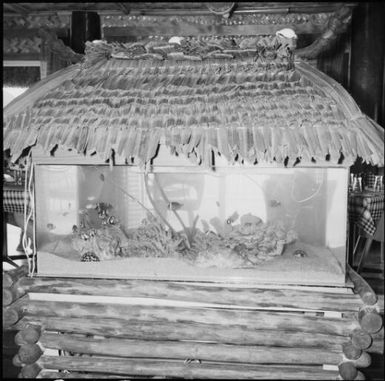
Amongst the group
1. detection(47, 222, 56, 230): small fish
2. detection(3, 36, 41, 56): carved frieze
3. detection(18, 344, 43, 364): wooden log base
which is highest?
detection(3, 36, 41, 56): carved frieze

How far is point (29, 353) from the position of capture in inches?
121

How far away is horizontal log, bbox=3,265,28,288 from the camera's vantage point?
3.12 meters

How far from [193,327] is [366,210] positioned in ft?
9.99

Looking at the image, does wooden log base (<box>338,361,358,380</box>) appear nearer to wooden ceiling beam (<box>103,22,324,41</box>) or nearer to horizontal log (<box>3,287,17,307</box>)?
horizontal log (<box>3,287,17,307</box>)

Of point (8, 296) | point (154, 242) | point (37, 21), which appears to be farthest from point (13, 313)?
point (37, 21)

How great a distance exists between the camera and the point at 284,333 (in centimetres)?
294

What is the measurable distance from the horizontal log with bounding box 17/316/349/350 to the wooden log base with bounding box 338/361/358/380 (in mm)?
141

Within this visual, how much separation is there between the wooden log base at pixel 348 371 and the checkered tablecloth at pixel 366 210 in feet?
7.70

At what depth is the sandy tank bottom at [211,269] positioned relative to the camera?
9.75ft

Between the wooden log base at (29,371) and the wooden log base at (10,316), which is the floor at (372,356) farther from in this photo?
the wooden log base at (10,316)

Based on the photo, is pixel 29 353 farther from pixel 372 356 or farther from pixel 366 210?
pixel 366 210

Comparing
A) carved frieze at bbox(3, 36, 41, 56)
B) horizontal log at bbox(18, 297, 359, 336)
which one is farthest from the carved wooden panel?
horizontal log at bbox(18, 297, 359, 336)

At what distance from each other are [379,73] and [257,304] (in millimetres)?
4984

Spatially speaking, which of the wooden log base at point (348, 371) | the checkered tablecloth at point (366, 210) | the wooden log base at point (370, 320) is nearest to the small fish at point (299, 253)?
the wooden log base at point (370, 320)
